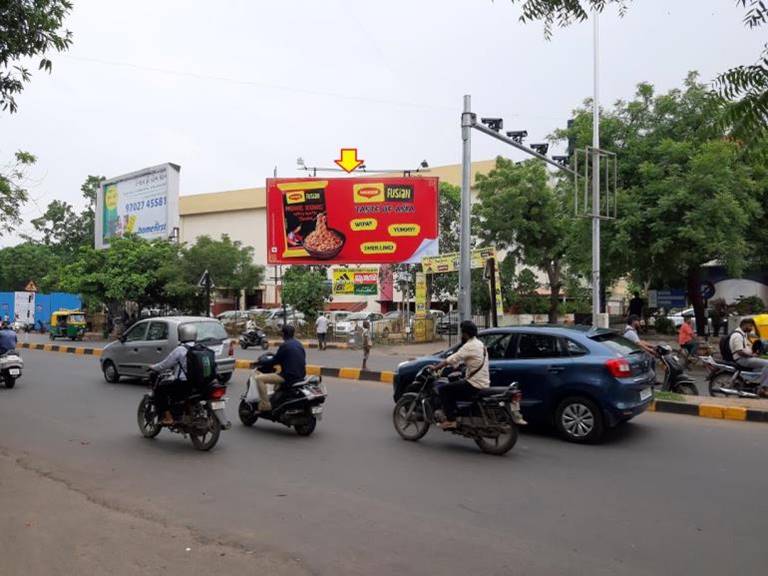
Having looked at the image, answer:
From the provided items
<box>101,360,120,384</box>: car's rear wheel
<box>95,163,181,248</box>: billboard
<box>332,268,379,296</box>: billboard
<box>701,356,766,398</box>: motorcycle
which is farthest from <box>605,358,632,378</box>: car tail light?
<box>95,163,181,248</box>: billboard

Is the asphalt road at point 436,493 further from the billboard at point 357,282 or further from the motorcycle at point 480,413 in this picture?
the billboard at point 357,282

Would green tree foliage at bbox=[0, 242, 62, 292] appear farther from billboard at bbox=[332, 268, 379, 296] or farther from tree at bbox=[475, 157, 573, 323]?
tree at bbox=[475, 157, 573, 323]

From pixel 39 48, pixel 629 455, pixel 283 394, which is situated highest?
pixel 39 48

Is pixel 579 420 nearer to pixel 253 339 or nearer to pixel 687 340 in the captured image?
pixel 687 340

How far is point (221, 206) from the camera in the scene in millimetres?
62062

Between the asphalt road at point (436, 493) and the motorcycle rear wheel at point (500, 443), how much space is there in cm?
14

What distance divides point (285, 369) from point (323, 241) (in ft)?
66.6

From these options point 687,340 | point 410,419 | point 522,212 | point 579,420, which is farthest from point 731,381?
point 522,212

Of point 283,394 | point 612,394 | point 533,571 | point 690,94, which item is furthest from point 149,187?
point 533,571

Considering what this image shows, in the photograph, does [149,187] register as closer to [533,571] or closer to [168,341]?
[168,341]

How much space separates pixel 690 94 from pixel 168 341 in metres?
16.0

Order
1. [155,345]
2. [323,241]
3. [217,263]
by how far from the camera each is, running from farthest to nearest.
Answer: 1. [217,263]
2. [323,241]
3. [155,345]

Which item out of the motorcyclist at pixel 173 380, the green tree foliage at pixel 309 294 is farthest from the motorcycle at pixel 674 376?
the green tree foliage at pixel 309 294

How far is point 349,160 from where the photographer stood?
27938 mm
